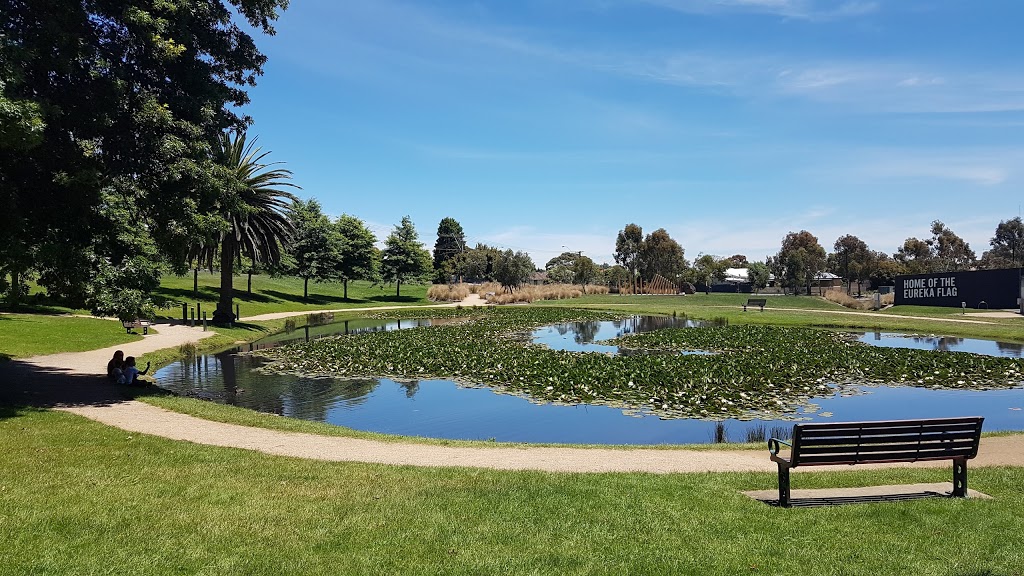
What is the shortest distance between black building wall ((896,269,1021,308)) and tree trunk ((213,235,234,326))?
2227 inches

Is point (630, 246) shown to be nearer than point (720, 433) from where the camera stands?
No

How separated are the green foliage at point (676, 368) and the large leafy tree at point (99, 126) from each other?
30.9ft

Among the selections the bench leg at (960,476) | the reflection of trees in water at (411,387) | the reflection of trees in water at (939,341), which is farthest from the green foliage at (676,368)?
the bench leg at (960,476)

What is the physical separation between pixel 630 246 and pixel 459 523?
107744 mm

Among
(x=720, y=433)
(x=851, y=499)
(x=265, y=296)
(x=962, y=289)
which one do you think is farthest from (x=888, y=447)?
(x=265, y=296)

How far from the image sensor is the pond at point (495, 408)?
15.0 m

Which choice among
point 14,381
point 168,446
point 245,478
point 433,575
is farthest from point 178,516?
point 14,381

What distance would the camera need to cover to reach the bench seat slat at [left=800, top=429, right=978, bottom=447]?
314 inches

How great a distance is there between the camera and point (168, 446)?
10.9 meters

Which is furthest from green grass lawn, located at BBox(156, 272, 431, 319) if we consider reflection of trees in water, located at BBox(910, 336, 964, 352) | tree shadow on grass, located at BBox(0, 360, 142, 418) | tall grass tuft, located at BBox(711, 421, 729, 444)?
reflection of trees in water, located at BBox(910, 336, 964, 352)

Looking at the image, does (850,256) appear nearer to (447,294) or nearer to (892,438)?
(447,294)

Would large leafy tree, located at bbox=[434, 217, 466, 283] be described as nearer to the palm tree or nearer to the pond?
the palm tree

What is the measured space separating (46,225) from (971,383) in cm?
2588

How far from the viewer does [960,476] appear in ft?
27.0
